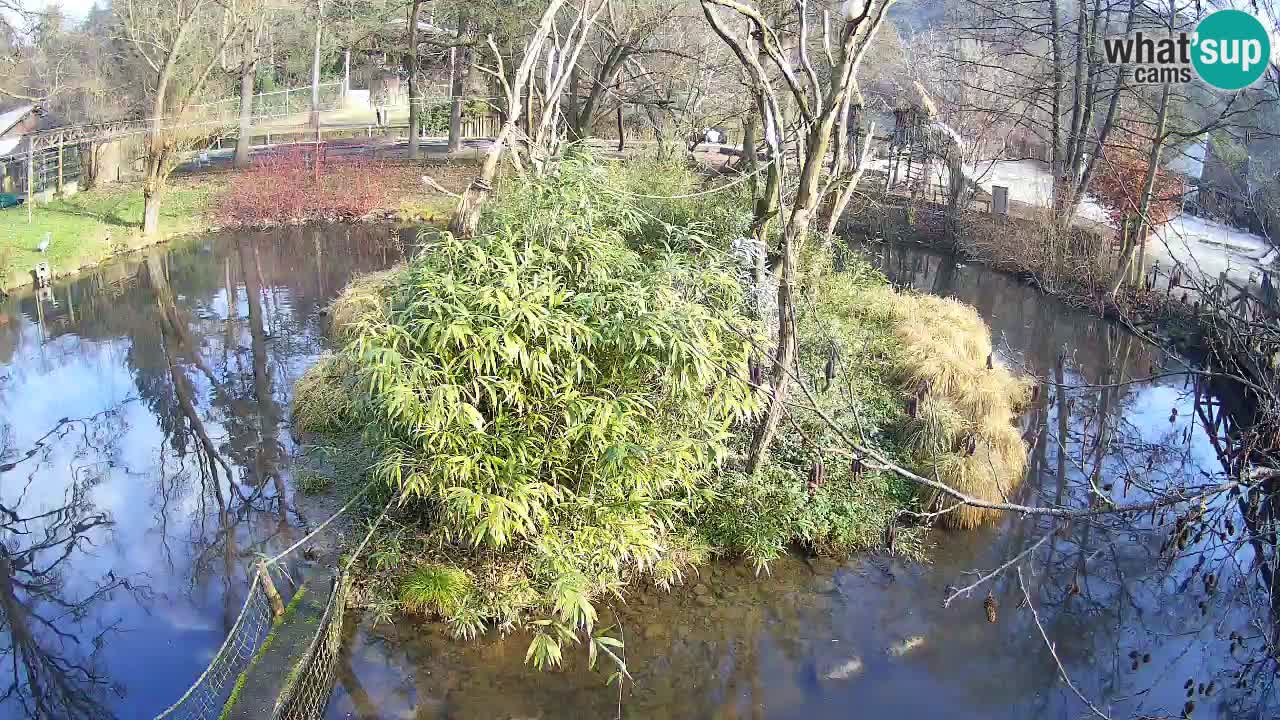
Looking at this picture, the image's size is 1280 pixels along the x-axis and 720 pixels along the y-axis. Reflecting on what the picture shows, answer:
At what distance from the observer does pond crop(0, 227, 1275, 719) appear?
234 inches

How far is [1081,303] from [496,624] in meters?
11.1

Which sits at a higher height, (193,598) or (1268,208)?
(1268,208)

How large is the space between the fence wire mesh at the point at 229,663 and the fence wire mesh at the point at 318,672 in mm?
417

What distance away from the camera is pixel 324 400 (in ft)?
30.9

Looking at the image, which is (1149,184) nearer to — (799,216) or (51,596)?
(799,216)

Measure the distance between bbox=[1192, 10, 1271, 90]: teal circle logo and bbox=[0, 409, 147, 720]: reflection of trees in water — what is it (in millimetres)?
8577

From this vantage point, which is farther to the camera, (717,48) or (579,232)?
(717,48)

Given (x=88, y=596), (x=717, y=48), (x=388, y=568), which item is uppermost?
(x=717, y=48)

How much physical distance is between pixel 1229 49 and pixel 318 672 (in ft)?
27.3

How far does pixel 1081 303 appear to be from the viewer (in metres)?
14.2

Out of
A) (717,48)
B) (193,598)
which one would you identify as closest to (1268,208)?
(193,598)

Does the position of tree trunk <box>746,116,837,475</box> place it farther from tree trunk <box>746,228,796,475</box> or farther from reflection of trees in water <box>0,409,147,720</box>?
reflection of trees in water <box>0,409,147,720</box>

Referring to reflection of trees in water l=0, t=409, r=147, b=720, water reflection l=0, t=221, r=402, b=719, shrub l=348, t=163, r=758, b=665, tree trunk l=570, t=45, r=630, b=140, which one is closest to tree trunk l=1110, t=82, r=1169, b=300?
shrub l=348, t=163, r=758, b=665

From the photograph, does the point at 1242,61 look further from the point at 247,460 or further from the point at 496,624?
the point at 247,460
